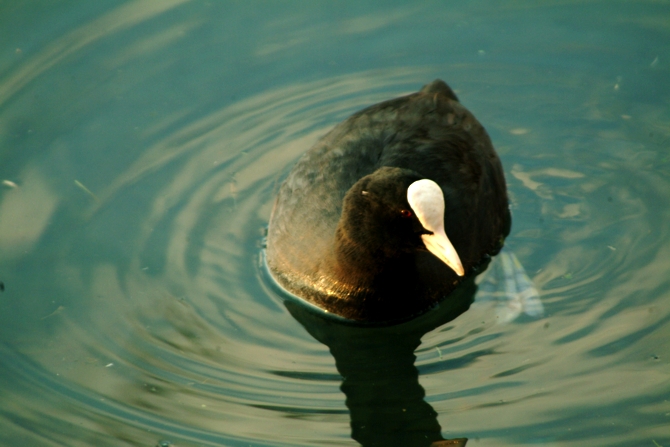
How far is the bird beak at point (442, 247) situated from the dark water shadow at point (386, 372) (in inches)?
24.0

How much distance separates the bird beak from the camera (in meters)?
4.21

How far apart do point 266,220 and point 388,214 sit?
139cm

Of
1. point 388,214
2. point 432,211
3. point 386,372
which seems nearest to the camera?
point 432,211

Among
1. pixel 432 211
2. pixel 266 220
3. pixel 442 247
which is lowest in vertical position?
pixel 442 247

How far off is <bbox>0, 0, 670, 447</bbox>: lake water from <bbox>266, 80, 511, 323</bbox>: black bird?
19cm

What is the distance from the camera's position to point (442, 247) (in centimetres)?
429

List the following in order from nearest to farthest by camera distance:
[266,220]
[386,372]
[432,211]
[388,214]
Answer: [432,211]
[388,214]
[386,372]
[266,220]

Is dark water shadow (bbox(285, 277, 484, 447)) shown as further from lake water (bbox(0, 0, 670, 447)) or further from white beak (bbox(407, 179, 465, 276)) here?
white beak (bbox(407, 179, 465, 276))

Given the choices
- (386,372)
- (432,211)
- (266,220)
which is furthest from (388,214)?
(266,220)

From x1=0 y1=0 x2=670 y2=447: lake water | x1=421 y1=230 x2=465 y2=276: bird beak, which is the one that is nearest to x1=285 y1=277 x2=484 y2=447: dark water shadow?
x1=0 y1=0 x2=670 y2=447: lake water

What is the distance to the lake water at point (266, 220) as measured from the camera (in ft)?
13.9

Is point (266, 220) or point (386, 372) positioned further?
point (266, 220)

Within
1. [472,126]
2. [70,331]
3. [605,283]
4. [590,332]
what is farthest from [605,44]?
[70,331]

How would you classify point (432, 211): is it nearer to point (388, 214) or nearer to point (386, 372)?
point (388, 214)
